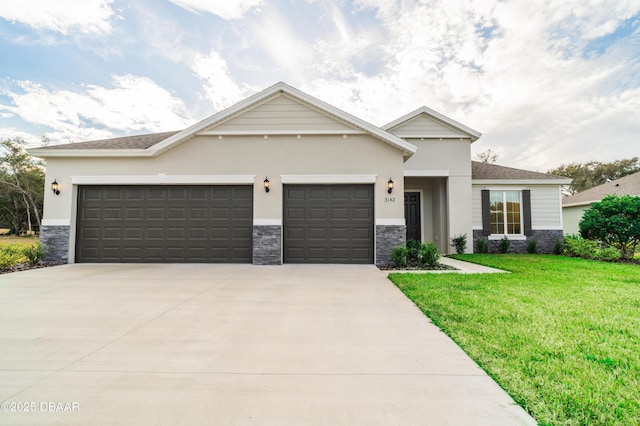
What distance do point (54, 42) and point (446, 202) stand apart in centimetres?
1739

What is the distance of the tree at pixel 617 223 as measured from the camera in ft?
30.5

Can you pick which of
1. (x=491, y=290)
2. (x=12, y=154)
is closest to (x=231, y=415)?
(x=491, y=290)

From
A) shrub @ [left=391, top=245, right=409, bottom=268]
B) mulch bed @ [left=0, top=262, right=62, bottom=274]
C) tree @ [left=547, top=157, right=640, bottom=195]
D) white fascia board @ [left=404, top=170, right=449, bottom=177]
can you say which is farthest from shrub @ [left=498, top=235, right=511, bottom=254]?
tree @ [left=547, top=157, right=640, bottom=195]

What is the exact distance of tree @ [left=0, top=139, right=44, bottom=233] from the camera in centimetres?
2578

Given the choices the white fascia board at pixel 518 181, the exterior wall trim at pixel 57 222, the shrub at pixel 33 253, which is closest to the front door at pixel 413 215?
the white fascia board at pixel 518 181

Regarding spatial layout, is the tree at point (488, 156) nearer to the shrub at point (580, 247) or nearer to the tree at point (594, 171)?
the tree at point (594, 171)

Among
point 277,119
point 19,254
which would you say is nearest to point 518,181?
point 277,119

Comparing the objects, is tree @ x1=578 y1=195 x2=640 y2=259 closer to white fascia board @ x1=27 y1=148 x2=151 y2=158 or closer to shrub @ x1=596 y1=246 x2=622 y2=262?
shrub @ x1=596 y1=246 x2=622 y2=262

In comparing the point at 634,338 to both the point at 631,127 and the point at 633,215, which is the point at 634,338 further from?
the point at 631,127

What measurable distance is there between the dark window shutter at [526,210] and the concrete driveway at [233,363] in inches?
394

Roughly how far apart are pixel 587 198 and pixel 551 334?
68.7 ft

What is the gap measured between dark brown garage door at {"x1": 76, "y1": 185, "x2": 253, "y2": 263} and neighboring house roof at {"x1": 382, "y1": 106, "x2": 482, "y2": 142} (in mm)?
6787

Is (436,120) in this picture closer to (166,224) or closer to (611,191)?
(166,224)

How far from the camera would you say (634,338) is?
3.11m
